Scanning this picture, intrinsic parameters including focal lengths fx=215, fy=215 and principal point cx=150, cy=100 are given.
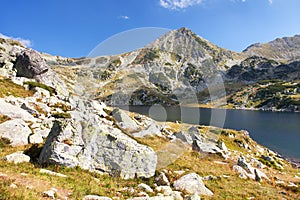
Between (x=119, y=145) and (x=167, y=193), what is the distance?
16.8 feet

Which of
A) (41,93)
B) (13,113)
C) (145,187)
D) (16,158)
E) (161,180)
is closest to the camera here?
(16,158)

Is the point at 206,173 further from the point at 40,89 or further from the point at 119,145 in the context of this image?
the point at 40,89

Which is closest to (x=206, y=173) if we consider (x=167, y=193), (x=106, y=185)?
(x=167, y=193)

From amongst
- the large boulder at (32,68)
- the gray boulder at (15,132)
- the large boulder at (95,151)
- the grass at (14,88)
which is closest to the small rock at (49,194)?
the large boulder at (95,151)

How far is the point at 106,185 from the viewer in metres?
13.4

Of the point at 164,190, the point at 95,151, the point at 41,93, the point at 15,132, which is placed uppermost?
the point at 41,93

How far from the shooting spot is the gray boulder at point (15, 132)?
17719 millimetres

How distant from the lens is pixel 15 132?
18406 millimetres

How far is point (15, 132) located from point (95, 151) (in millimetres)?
7673

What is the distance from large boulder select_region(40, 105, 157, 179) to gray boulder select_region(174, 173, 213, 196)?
2276 millimetres

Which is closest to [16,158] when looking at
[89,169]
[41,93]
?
[89,169]

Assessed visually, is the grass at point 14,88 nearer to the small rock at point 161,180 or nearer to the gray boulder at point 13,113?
the gray boulder at point 13,113

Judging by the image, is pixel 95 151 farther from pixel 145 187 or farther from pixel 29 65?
pixel 29 65

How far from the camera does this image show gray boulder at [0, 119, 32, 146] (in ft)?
58.1
